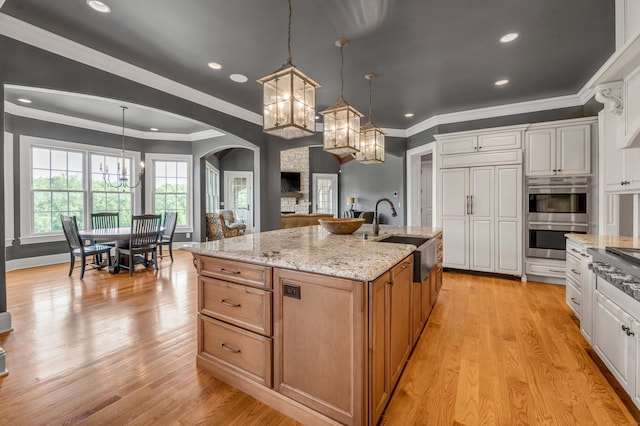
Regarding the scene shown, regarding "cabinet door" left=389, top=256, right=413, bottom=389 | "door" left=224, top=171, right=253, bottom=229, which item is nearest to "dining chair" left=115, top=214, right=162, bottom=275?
"cabinet door" left=389, top=256, right=413, bottom=389

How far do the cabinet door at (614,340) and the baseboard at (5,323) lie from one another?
4655mm

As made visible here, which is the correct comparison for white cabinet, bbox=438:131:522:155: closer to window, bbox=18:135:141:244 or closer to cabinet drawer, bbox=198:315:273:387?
cabinet drawer, bbox=198:315:273:387

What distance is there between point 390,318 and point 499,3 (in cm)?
259

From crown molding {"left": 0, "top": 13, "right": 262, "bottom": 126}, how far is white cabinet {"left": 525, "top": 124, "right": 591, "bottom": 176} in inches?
186

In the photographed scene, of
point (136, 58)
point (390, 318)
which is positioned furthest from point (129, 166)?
point (390, 318)

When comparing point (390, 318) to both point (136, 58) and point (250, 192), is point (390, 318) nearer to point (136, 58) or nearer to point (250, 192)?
point (136, 58)

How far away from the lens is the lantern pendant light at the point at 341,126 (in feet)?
8.79

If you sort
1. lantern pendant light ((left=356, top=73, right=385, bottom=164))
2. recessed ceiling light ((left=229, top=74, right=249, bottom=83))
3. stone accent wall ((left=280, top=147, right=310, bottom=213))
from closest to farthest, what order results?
lantern pendant light ((left=356, top=73, right=385, bottom=164)) < recessed ceiling light ((left=229, top=74, right=249, bottom=83)) < stone accent wall ((left=280, top=147, right=310, bottom=213))

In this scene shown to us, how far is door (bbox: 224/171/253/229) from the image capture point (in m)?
9.60

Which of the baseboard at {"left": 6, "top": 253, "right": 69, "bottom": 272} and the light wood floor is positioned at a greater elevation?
the baseboard at {"left": 6, "top": 253, "right": 69, "bottom": 272}

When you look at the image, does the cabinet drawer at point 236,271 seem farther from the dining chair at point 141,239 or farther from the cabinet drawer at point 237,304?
the dining chair at point 141,239

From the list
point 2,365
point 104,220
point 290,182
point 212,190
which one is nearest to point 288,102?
point 2,365

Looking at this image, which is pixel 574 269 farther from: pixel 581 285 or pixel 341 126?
pixel 341 126

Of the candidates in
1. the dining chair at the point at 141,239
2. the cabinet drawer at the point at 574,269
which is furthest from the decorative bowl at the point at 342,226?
the dining chair at the point at 141,239
